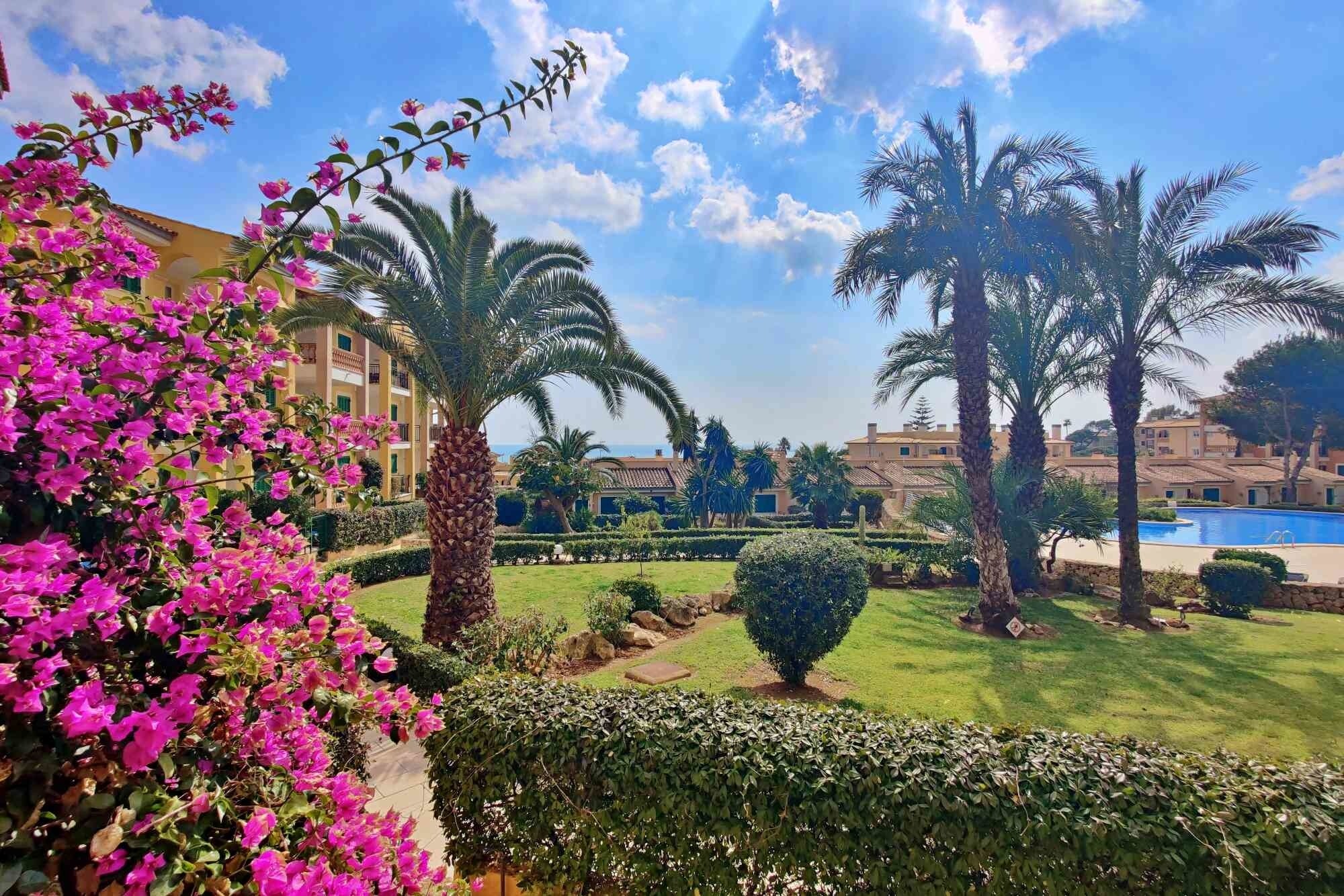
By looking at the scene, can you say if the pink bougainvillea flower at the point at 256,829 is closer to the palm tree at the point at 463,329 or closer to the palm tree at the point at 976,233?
the palm tree at the point at 463,329

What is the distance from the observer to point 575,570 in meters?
19.6

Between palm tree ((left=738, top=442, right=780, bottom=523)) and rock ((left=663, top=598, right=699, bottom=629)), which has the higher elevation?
palm tree ((left=738, top=442, right=780, bottom=523))

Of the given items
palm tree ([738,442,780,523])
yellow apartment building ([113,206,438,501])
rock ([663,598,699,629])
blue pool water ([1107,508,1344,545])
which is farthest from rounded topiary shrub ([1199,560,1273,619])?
palm tree ([738,442,780,523])

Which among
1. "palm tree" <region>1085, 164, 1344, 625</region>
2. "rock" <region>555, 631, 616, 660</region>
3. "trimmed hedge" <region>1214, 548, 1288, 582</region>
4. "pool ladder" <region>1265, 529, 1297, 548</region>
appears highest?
"palm tree" <region>1085, 164, 1344, 625</region>

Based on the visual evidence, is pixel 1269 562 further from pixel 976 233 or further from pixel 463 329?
pixel 463 329

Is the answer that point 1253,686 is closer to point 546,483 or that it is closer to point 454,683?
point 454,683

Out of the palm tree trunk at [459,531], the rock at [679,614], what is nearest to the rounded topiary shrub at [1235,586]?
the rock at [679,614]

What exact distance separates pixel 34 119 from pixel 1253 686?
14.0 metres

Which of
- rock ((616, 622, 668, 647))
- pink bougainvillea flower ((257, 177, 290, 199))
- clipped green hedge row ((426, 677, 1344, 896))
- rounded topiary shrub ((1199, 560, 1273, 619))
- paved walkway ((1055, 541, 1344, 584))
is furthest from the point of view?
paved walkway ((1055, 541, 1344, 584))

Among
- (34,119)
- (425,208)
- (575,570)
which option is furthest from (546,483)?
(34,119)

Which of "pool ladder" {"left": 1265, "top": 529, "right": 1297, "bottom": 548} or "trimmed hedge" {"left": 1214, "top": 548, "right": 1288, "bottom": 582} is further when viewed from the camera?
"pool ladder" {"left": 1265, "top": 529, "right": 1297, "bottom": 548}

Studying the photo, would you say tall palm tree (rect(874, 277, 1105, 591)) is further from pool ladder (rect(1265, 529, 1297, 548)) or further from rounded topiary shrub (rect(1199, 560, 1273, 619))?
pool ladder (rect(1265, 529, 1297, 548))

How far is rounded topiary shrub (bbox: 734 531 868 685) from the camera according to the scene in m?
8.23

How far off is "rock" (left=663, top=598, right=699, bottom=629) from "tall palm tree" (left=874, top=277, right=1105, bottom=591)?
9.14 metres
